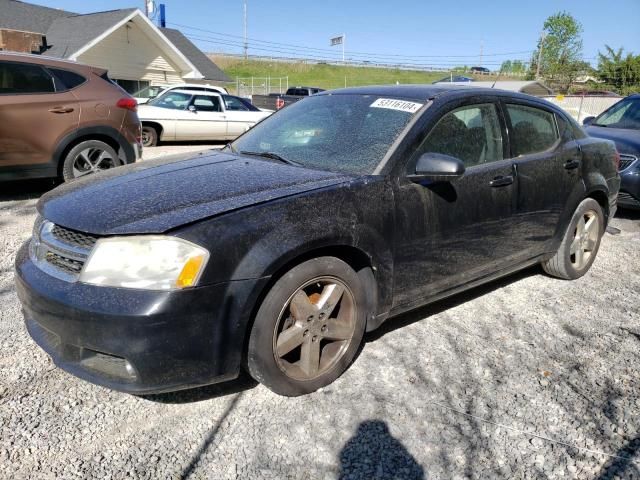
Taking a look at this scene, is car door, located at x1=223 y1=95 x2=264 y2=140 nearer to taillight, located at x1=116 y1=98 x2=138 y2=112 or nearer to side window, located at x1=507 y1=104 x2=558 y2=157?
taillight, located at x1=116 y1=98 x2=138 y2=112

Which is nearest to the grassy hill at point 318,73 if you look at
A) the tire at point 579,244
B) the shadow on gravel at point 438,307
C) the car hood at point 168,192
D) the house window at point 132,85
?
the house window at point 132,85

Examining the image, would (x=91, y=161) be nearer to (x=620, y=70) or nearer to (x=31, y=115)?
(x=31, y=115)

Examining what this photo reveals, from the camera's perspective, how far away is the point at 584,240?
4.80 m

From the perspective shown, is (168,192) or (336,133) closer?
(168,192)

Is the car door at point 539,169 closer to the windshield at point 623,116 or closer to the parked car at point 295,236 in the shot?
the parked car at point 295,236

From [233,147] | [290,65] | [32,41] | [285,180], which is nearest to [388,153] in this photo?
[285,180]

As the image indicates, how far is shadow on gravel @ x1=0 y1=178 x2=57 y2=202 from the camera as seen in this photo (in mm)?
7090

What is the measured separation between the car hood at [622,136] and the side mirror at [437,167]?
16.8ft

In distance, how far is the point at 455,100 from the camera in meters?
3.58

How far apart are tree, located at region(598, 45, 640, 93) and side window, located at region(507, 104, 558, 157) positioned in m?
35.8

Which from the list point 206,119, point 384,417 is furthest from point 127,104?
point 206,119

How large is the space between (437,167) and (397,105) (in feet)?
2.08

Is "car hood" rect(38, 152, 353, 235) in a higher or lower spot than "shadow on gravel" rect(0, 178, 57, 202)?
higher

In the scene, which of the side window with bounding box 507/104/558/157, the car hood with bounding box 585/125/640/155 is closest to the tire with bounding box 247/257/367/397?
the side window with bounding box 507/104/558/157
